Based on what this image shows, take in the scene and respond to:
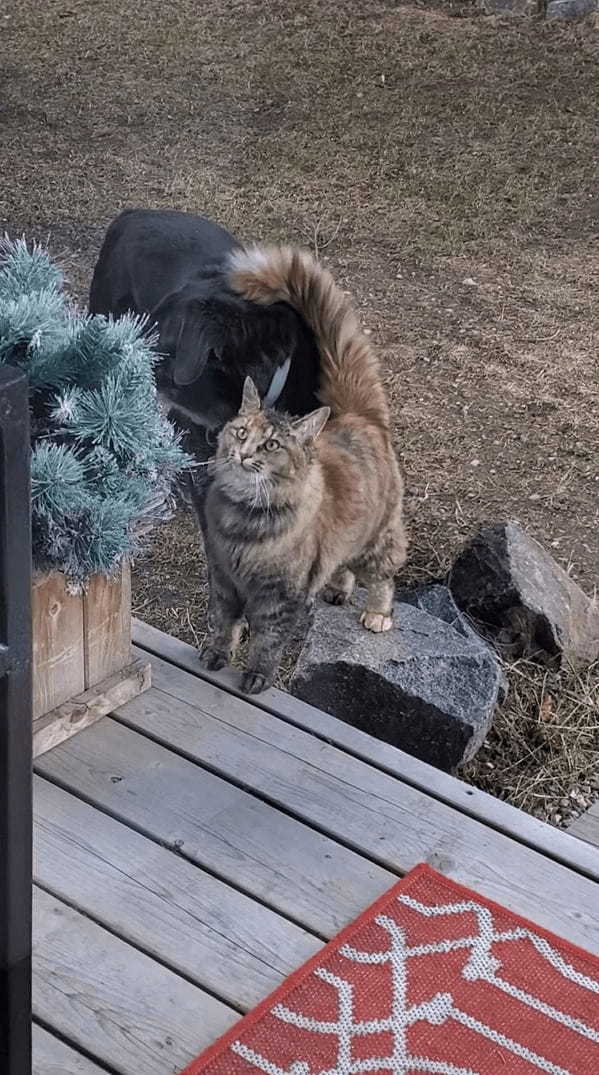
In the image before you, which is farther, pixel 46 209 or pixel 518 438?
pixel 46 209

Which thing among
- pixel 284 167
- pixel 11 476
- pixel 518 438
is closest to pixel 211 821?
pixel 11 476

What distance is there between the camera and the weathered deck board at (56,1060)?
1.91 metres

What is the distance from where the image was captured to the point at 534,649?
368 centimetres

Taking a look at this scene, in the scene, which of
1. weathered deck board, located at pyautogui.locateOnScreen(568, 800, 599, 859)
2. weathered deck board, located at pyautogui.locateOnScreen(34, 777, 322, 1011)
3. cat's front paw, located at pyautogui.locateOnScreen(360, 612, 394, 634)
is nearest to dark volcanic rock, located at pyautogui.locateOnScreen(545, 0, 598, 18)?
cat's front paw, located at pyautogui.locateOnScreen(360, 612, 394, 634)

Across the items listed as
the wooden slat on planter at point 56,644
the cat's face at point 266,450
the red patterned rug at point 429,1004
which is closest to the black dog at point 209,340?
the cat's face at point 266,450

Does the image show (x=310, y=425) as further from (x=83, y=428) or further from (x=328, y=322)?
(x=83, y=428)

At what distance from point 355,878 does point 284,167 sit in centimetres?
549

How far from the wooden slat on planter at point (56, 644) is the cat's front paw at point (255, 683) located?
367 mm

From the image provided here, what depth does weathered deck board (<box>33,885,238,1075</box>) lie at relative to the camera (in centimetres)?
196

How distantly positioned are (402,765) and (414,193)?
487cm

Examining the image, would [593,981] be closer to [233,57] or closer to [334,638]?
[334,638]

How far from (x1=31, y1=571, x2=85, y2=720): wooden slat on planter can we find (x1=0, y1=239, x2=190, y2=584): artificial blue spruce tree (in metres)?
0.11

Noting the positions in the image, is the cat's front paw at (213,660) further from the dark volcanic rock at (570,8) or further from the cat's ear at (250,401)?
the dark volcanic rock at (570,8)

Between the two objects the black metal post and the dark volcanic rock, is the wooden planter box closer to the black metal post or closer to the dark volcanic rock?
the black metal post
